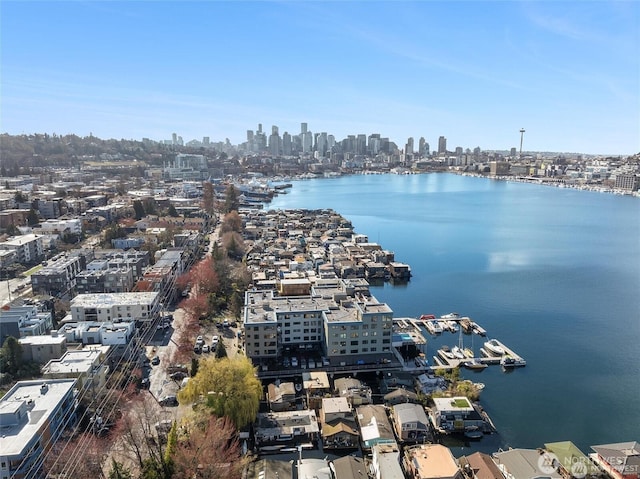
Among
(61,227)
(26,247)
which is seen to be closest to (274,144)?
(61,227)

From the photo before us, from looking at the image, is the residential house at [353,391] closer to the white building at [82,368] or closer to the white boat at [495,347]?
the white boat at [495,347]

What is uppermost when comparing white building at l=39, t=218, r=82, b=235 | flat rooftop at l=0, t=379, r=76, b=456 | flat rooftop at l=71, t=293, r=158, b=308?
white building at l=39, t=218, r=82, b=235

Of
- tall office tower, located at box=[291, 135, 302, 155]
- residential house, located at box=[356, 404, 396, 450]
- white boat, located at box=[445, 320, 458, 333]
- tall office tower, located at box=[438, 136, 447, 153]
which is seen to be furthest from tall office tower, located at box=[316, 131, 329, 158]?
residential house, located at box=[356, 404, 396, 450]

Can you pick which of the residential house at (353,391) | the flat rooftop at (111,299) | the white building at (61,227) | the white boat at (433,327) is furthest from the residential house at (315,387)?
the white building at (61,227)

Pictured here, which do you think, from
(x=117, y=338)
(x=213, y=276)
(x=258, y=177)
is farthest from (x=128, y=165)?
(x=117, y=338)

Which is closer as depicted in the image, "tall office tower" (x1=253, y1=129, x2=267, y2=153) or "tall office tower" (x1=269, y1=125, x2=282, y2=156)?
"tall office tower" (x1=269, y1=125, x2=282, y2=156)

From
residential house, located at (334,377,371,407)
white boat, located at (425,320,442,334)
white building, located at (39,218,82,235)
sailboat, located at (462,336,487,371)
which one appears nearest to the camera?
residential house, located at (334,377,371,407)

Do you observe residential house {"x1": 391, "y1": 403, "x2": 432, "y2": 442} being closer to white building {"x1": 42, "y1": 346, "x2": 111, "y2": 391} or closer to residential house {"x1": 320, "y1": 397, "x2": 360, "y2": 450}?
residential house {"x1": 320, "y1": 397, "x2": 360, "y2": 450}

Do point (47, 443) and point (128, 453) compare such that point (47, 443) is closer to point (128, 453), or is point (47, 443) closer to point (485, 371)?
point (128, 453)

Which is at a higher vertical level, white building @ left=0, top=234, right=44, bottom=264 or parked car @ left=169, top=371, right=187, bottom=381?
white building @ left=0, top=234, right=44, bottom=264
